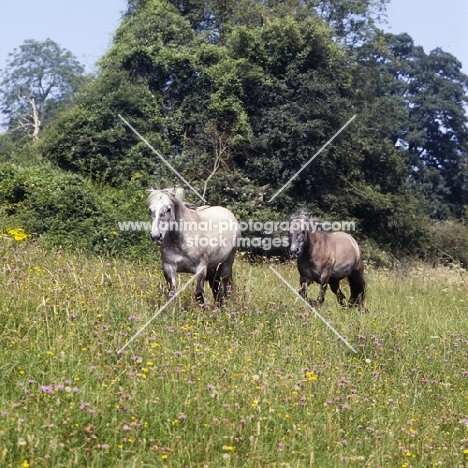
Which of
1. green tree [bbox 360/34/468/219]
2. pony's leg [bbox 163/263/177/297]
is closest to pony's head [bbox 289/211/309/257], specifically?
pony's leg [bbox 163/263/177/297]

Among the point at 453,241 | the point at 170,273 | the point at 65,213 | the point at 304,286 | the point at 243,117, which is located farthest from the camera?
the point at 453,241

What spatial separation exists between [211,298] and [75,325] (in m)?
4.13

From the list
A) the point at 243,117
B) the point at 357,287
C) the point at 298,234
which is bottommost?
the point at 357,287

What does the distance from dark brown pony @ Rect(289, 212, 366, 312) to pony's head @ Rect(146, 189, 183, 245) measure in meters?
2.61

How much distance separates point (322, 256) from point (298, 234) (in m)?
0.73

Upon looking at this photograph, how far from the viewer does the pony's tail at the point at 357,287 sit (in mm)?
12075

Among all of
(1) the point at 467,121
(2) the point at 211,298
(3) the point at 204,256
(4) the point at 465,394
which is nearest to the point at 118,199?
(2) the point at 211,298

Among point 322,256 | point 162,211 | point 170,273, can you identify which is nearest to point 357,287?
point 322,256

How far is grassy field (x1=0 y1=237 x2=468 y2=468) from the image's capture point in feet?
14.9

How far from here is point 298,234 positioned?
34.4ft

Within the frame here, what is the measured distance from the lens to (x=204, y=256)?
8.82 meters

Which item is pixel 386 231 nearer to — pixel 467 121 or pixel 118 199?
pixel 118 199

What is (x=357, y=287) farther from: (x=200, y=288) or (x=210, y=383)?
(x=210, y=383)

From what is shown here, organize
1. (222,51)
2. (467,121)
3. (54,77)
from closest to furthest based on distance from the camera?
1. (222,51)
2. (467,121)
3. (54,77)
